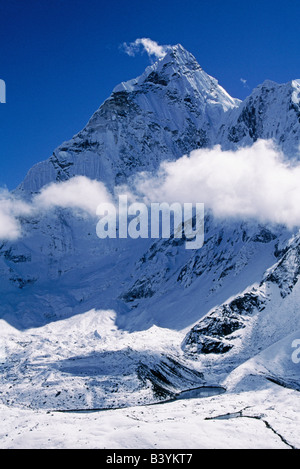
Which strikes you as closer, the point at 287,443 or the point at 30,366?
the point at 287,443

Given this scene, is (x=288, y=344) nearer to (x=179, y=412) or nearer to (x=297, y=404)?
(x=297, y=404)

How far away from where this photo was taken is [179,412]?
279ft

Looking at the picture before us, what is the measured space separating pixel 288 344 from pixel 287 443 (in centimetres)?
7421

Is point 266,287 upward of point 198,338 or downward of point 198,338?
upward

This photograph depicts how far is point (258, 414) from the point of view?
77125mm

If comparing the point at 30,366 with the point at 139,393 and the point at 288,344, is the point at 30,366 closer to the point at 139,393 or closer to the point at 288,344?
the point at 139,393

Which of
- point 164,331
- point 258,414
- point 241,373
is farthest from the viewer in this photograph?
point 164,331

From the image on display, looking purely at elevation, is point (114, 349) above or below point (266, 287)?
below

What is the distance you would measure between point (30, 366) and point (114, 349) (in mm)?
23939

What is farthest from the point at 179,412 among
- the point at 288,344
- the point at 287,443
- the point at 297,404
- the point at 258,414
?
the point at 288,344

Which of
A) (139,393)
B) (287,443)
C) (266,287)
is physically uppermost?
(266,287)
